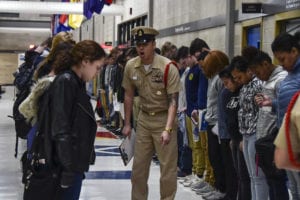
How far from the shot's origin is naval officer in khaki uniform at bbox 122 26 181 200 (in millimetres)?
5008

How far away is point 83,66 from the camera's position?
3.60 meters

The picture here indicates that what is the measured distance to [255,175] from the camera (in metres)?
4.51

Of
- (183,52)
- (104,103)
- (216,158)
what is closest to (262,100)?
(216,158)

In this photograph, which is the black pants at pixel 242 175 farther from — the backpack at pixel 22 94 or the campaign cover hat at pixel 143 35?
the backpack at pixel 22 94

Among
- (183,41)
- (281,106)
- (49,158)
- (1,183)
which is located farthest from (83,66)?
(183,41)

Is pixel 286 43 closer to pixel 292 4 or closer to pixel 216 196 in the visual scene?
pixel 216 196

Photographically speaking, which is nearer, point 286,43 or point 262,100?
point 286,43

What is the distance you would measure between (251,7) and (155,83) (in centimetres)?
351

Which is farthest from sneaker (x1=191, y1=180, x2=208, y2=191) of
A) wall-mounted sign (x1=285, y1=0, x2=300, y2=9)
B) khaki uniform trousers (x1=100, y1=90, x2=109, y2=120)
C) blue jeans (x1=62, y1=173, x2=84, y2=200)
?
khaki uniform trousers (x1=100, y1=90, x2=109, y2=120)

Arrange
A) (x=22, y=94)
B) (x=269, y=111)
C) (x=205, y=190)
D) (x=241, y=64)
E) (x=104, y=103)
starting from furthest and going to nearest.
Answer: (x=104, y=103)
(x=22, y=94)
(x=205, y=190)
(x=241, y=64)
(x=269, y=111)

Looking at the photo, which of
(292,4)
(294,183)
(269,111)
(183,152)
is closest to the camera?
(294,183)

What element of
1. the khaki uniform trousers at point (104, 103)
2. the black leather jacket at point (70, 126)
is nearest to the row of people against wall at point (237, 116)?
the black leather jacket at point (70, 126)

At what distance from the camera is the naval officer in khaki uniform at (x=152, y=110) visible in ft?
16.4

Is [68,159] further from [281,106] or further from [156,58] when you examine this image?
[156,58]
